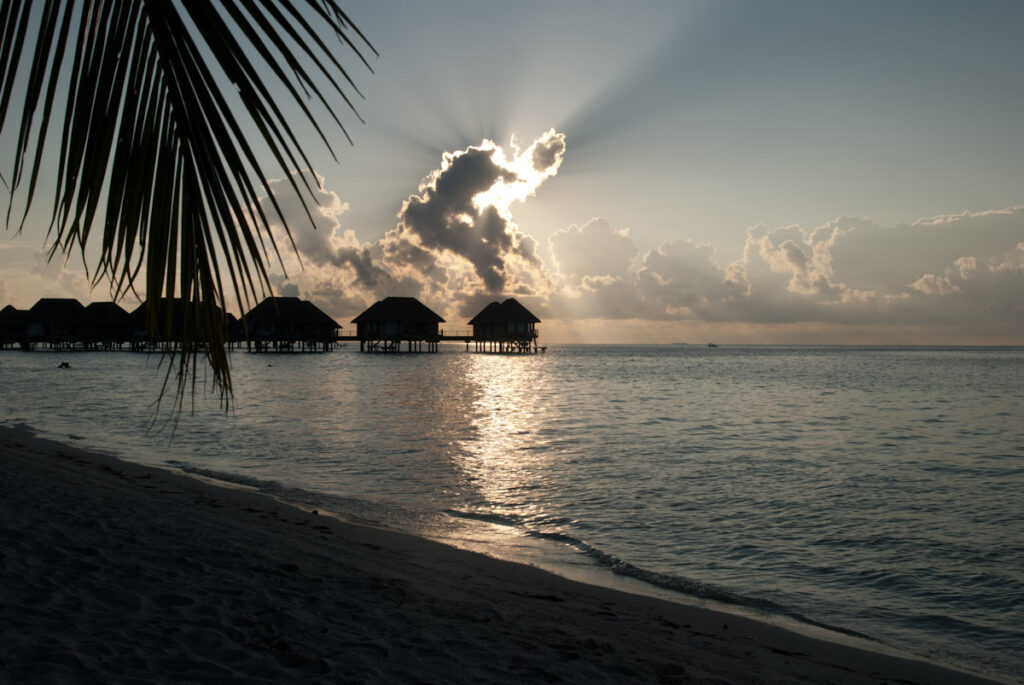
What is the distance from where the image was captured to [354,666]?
3611 mm

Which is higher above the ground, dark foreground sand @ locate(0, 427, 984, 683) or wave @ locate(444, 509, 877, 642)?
dark foreground sand @ locate(0, 427, 984, 683)

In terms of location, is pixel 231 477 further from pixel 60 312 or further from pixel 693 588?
pixel 60 312

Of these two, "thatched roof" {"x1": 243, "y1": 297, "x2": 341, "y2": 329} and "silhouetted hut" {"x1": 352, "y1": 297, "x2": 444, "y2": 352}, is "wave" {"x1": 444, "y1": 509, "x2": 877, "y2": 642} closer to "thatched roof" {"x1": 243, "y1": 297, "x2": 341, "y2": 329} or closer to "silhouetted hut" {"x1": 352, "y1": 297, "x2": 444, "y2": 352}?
"thatched roof" {"x1": 243, "y1": 297, "x2": 341, "y2": 329}

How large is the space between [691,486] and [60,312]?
80.6 m

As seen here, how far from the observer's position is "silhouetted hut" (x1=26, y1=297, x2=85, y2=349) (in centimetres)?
7400

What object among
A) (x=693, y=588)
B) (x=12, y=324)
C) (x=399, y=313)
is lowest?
(x=693, y=588)

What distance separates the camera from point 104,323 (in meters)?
75.9

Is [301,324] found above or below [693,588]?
above

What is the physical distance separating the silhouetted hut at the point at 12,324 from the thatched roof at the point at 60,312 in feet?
8.03

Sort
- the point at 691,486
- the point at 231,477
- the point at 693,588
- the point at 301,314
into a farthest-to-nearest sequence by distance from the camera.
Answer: the point at 301,314 → the point at 691,486 → the point at 231,477 → the point at 693,588

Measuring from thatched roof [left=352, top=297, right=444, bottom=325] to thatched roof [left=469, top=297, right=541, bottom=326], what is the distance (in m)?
5.97

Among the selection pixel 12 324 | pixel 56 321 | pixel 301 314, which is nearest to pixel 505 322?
pixel 301 314

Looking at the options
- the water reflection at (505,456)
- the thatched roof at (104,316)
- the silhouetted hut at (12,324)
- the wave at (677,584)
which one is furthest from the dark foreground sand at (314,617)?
the silhouetted hut at (12,324)

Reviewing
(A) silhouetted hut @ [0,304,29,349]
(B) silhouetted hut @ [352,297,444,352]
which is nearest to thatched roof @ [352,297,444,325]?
(B) silhouetted hut @ [352,297,444,352]
